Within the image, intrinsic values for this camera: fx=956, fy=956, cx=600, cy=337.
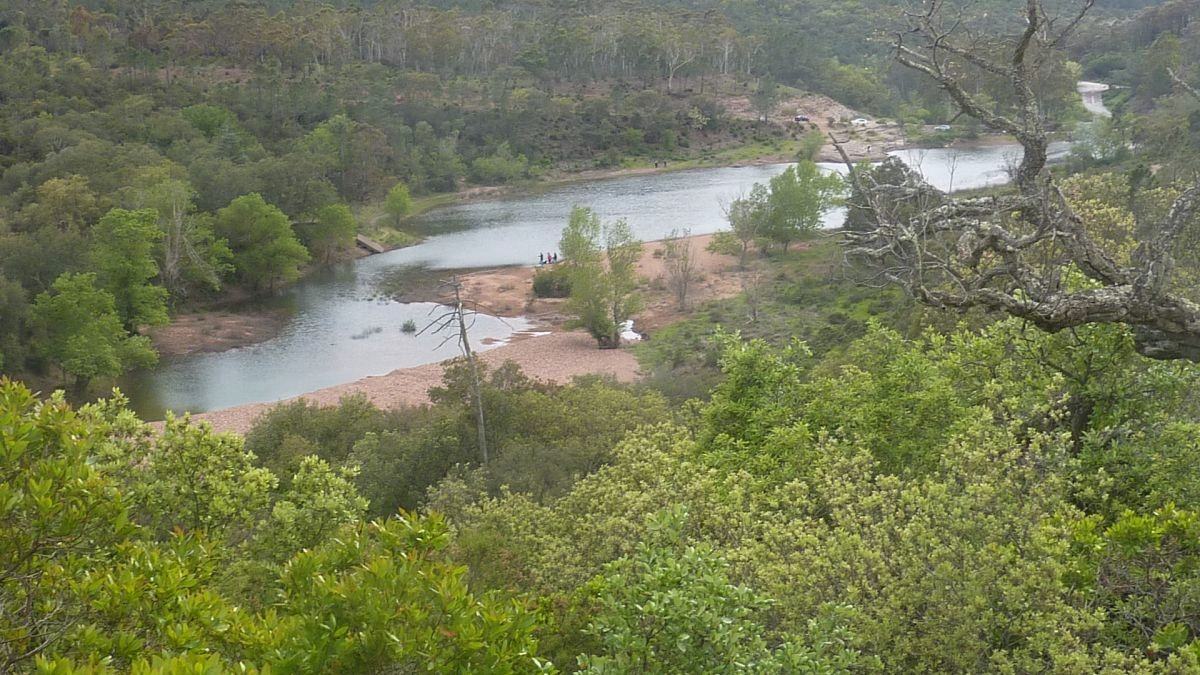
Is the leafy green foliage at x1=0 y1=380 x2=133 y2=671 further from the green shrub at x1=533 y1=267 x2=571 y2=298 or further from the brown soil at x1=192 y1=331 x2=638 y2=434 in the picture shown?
the green shrub at x1=533 y1=267 x2=571 y2=298

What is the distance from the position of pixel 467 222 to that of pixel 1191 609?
6161 cm

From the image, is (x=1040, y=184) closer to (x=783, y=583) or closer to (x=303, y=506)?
(x=783, y=583)

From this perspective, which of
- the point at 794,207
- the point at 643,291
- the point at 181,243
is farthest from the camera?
the point at 794,207

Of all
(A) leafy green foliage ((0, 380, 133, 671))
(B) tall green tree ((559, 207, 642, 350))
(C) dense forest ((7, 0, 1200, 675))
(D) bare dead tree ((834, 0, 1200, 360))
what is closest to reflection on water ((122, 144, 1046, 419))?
(B) tall green tree ((559, 207, 642, 350))

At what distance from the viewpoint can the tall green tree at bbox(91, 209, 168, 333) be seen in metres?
38.9

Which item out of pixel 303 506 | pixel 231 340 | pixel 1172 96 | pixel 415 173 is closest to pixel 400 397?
pixel 231 340

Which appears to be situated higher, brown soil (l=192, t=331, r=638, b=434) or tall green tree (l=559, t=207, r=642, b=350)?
tall green tree (l=559, t=207, r=642, b=350)

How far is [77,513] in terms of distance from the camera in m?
5.82

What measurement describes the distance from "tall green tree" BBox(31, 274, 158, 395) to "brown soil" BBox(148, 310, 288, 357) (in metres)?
4.37

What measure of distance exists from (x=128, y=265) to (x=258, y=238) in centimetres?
966

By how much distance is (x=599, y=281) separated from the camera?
Answer: 133 feet

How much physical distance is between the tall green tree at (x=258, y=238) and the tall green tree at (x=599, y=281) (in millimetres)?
14964

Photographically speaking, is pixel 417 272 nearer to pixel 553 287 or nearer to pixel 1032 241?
pixel 553 287

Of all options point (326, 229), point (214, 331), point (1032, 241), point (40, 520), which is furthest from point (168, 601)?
point (326, 229)
